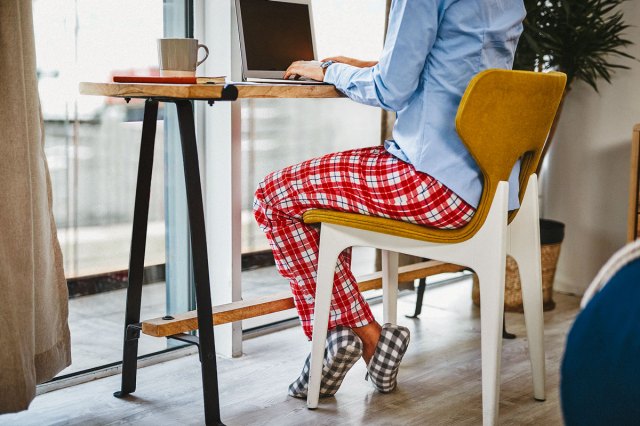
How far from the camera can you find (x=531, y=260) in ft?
7.32

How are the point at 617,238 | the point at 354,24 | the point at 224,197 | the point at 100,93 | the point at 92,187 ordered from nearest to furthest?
the point at 100,93
the point at 92,187
the point at 224,197
the point at 354,24
the point at 617,238

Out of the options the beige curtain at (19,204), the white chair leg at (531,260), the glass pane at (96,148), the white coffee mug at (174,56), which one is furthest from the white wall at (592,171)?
the beige curtain at (19,204)

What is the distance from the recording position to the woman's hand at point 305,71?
2178mm

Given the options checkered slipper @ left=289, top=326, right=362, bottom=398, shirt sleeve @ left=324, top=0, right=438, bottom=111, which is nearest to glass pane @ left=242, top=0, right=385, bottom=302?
checkered slipper @ left=289, top=326, right=362, bottom=398

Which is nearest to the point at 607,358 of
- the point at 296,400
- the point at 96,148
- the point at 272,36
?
the point at 296,400

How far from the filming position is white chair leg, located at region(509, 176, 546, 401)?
7.30 ft

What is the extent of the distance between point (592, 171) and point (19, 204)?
2466mm

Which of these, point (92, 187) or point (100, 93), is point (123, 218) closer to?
point (92, 187)

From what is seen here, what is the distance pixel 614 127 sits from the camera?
342 centimetres

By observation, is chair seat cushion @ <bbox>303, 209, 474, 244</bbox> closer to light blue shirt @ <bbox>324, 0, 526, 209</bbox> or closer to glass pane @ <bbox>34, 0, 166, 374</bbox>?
light blue shirt @ <bbox>324, 0, 526, 209</bbox>

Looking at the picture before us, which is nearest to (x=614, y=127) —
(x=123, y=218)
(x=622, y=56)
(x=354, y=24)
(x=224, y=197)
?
(x=622, y=56)

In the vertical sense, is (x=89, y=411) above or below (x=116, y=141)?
below

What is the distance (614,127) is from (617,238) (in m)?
0.46

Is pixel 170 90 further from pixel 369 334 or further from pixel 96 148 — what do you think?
pixel 369 334
